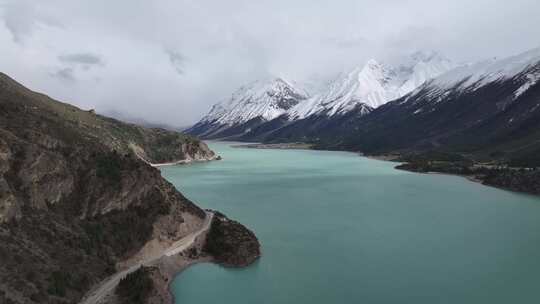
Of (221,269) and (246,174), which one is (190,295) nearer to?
(221,269)

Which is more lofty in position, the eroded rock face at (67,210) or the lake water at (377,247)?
the eroded rock face at (67,210)

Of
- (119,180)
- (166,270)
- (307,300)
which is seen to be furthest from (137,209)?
(307,300)

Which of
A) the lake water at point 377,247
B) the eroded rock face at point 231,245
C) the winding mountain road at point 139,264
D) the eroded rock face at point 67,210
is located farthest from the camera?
the eroded rock face at point 231,245

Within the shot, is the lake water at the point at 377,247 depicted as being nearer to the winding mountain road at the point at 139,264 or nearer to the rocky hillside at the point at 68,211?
the winding mountain road at the point at 139,264

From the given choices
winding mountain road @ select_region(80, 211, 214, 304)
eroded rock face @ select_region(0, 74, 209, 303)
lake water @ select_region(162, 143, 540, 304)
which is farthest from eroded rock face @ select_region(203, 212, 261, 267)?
eroded rock face @ select_region(0, 74, 209, 303)

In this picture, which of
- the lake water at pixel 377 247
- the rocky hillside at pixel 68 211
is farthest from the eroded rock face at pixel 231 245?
the rocky hillside at pixel 68 211

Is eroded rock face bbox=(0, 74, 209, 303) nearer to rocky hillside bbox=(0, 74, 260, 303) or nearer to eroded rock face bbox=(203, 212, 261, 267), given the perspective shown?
rocky hillside bbox=(0, 74, 260, 303)
